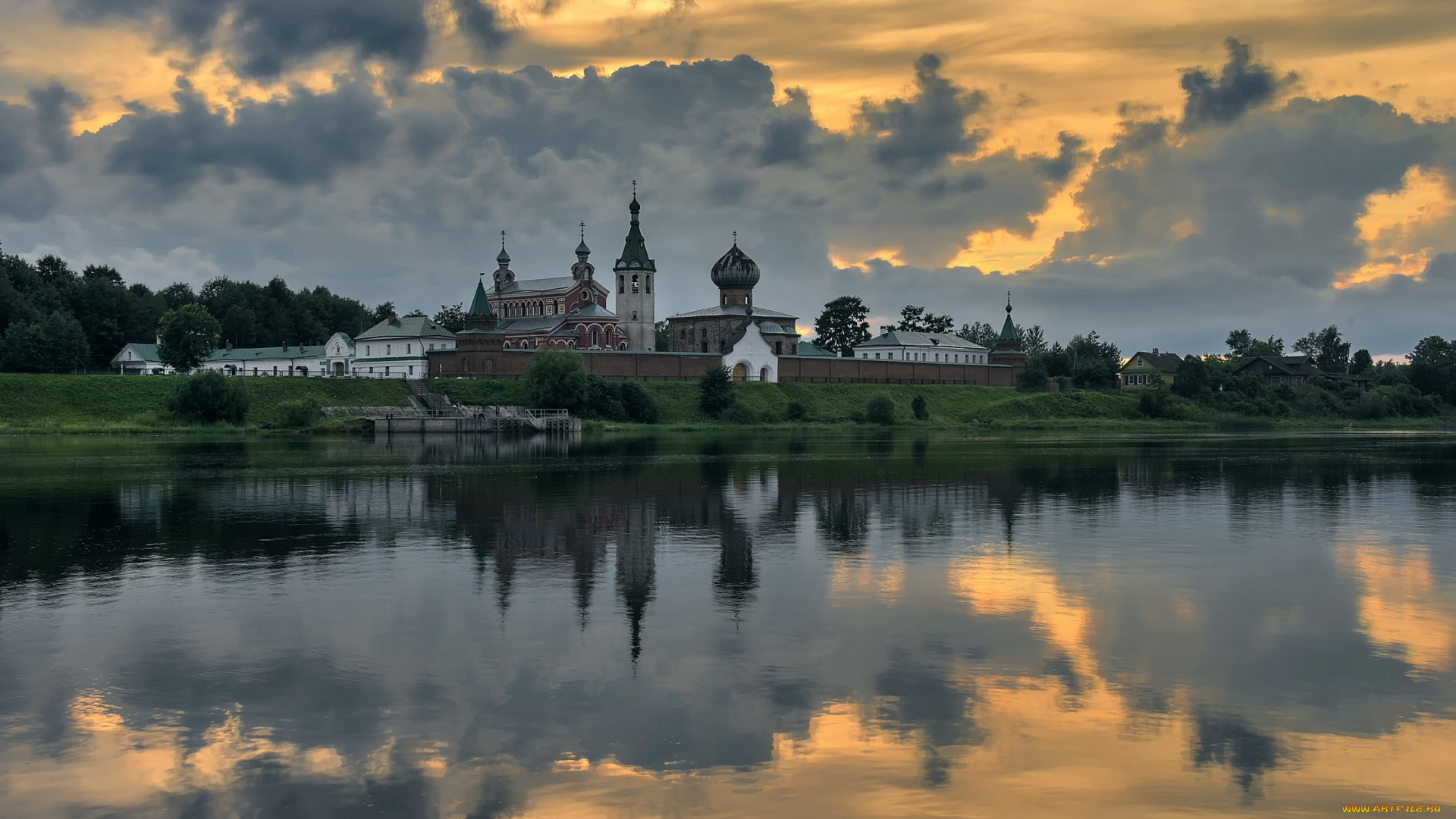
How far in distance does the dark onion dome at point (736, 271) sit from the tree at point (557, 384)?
32549mm

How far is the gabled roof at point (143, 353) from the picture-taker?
105500 millimetres

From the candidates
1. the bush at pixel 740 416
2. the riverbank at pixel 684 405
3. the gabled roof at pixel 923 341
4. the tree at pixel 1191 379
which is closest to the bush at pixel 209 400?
Answer: the riverbank at pixel 684 405

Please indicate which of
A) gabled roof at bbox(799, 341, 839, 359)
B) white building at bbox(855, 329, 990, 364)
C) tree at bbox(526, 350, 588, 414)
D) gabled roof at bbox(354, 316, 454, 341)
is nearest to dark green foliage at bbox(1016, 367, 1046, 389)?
white building at bbox(855, 329, 990, 364)

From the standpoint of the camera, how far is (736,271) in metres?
109

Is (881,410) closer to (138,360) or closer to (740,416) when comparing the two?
(740,416)

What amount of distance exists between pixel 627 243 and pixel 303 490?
240 feet

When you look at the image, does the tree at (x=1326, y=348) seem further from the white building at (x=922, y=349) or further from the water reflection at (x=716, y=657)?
the water reflection at (x=716, y=657)

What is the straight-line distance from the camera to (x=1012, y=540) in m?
24.1

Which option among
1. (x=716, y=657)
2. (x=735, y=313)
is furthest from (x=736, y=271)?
(x=716, y=657)

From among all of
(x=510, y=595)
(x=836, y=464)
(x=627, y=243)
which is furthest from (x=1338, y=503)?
(x=627, y=243)

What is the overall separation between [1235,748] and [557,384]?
224ft

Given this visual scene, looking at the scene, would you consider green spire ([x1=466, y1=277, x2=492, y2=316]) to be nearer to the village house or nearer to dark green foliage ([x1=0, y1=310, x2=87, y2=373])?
dark green foliage ([x1=0, y1=310, x2=87, y2=373])

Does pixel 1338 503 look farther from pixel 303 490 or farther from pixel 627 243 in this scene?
pixel 627 243

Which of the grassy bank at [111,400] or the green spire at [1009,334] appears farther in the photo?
the green spire at [1009,334]
